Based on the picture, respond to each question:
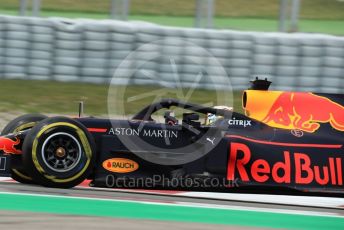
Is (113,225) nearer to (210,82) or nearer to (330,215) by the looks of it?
(330,215)

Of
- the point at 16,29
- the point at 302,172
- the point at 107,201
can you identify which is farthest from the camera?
the point at 16,29

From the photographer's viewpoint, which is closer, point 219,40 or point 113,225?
point 113,225

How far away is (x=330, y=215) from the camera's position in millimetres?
6277

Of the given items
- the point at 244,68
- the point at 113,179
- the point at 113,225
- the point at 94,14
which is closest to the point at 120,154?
the point at 113,179

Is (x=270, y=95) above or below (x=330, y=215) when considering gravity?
above

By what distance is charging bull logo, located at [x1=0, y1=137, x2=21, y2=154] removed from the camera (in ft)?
21.3

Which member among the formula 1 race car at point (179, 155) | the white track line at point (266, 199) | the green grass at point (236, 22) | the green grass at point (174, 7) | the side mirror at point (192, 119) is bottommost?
the white track line at point (266, 199)

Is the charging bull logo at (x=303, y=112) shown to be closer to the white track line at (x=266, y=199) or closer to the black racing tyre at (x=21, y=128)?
the white track line at (x=266, y=199)

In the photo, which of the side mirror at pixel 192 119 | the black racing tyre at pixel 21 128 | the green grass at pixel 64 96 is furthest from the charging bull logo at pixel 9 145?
the green grass at pixel 64 96

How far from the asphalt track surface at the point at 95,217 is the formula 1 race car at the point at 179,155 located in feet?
0.42

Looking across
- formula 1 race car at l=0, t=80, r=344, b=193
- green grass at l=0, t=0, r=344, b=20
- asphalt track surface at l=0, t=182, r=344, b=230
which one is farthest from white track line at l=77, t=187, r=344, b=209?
green grass at l=0, t=0, r=344, b=20

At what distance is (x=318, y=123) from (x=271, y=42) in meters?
5.77

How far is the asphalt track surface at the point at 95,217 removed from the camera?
5.08 metres

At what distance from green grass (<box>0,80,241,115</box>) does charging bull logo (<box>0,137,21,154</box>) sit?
4.76m
